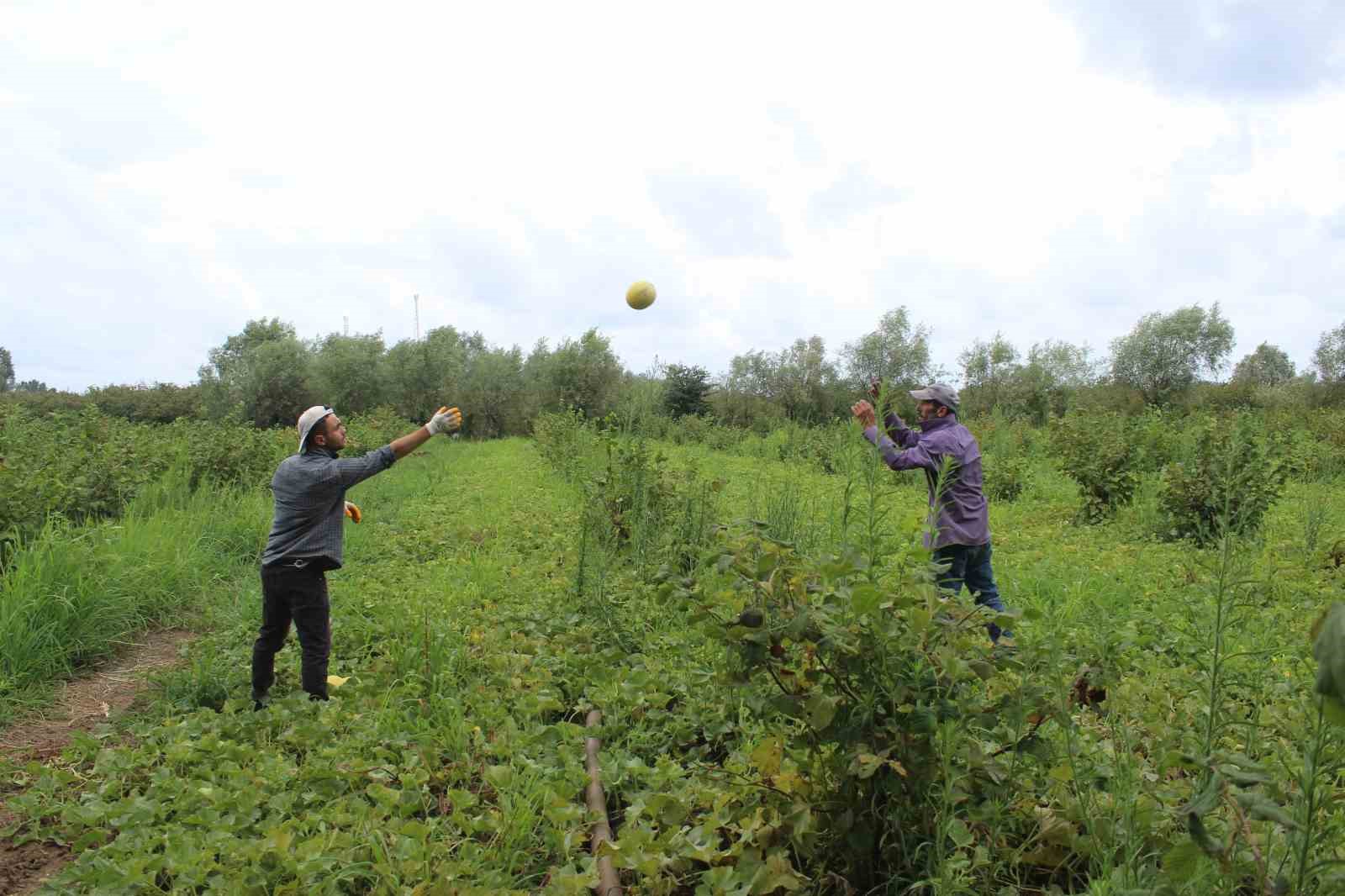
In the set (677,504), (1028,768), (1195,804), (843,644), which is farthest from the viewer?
(677,504)

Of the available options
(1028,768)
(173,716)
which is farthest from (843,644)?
(173,716)

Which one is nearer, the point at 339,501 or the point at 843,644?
the point at 843,644

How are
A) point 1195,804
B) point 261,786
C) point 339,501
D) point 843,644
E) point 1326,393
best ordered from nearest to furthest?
point 1195,804 → point 843,644 → point 261,786 → point 339,501 → point 1326,393

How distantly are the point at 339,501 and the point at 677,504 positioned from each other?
10.4 feet

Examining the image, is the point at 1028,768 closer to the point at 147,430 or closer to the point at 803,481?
the point at 803,481

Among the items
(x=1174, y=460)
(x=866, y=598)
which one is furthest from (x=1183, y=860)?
(x=1174, y=460)

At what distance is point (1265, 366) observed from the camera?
5356cm

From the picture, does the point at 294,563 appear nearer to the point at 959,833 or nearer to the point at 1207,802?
the point at 959,833

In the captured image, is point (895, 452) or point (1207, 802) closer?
point (1207, 802)

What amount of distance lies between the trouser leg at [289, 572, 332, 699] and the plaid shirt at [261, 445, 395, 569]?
173mm

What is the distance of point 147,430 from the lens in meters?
12.5

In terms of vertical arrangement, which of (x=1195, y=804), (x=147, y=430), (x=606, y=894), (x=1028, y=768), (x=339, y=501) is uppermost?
(x=147, y=430)

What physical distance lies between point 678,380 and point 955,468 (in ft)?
112

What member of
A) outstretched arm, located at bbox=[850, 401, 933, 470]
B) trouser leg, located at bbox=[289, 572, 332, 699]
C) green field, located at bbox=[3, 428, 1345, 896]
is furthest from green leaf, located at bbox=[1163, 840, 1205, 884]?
trouser leg, located at bbox=[289, 572, 332, 699]
